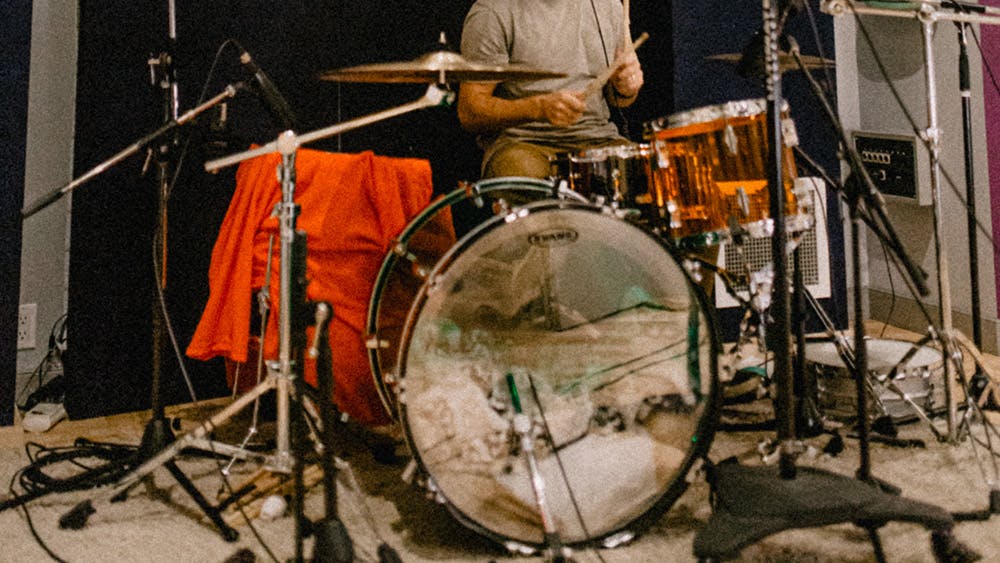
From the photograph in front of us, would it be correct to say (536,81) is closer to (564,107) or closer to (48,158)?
(564,107)

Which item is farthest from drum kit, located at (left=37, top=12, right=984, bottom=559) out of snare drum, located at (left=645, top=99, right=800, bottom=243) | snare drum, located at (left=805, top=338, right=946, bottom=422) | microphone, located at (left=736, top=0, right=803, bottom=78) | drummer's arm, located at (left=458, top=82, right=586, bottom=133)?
snare drum, located at (left=805, top=338, right=946, bottom=422)

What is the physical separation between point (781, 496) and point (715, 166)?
861 mm

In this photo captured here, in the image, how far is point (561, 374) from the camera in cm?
212

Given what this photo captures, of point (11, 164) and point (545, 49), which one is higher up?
point (545, 49)

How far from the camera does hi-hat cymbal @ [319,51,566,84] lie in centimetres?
172

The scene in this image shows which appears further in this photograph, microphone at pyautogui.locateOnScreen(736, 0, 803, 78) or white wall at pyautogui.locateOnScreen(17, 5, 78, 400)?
white wall at pyautogui.locateOnScreen(17, 5, 78, 400)

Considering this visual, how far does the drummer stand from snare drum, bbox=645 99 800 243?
586 mm

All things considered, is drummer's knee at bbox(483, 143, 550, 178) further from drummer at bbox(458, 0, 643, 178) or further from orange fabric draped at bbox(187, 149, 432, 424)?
orange fabric draped at bbox(187, 149, 432, 424)

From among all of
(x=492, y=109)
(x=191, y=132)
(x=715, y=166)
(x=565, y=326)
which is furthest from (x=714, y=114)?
(x=191, y=132)

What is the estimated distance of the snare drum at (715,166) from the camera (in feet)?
6.72

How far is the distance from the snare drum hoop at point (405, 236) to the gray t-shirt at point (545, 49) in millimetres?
764

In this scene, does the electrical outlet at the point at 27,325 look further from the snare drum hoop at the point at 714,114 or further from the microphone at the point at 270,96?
the snare drum hoop at the point at 714,114

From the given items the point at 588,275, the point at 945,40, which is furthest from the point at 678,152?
the point at 945,40

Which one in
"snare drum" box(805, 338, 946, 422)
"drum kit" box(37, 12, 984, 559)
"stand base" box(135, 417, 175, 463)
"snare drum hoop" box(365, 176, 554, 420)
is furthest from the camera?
"snare drum" box(805, 338, 946, 422)
